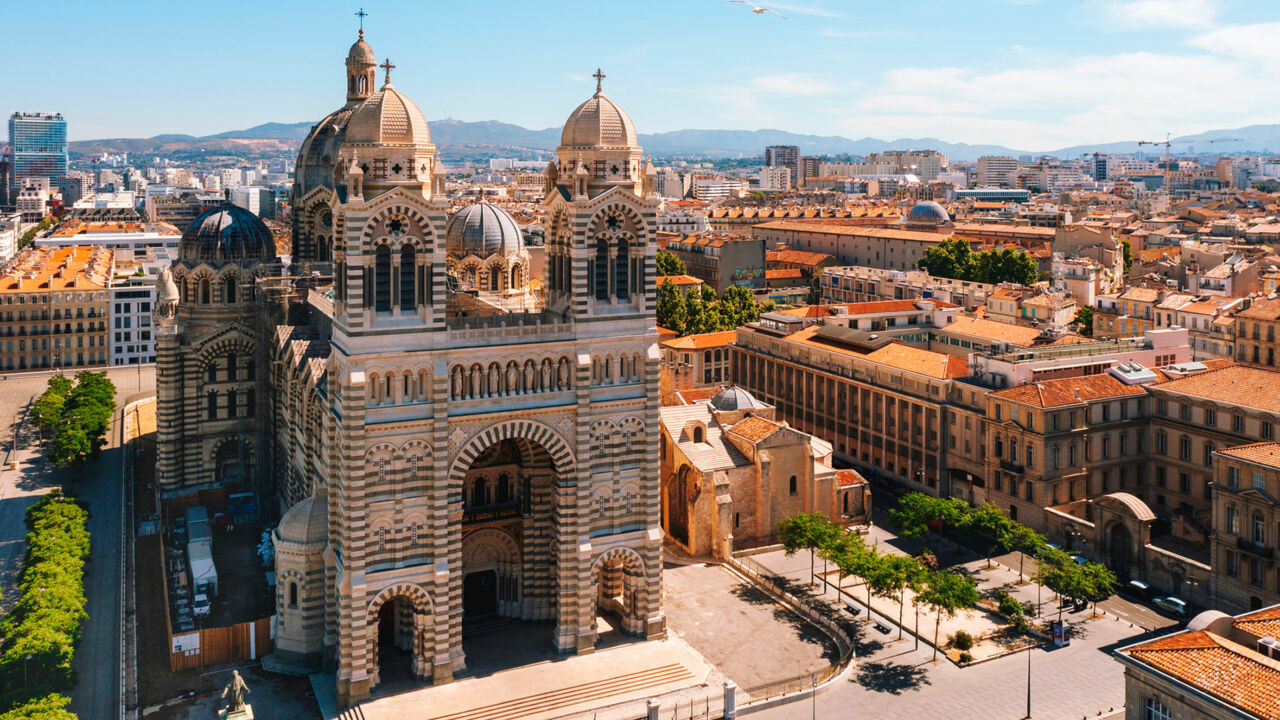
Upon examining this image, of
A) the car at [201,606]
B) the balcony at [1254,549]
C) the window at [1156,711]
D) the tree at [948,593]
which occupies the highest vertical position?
the balcony at [1254,549]

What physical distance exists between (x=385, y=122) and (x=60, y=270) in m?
116

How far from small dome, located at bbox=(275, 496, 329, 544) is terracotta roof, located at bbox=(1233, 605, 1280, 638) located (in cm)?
4629

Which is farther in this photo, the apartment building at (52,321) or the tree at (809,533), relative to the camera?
the apartment building at (52,321)

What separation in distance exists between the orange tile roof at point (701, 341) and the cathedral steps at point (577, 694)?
63.8 metres

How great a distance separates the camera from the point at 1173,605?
224 ft

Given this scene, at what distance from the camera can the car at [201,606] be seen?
66188 millimetres

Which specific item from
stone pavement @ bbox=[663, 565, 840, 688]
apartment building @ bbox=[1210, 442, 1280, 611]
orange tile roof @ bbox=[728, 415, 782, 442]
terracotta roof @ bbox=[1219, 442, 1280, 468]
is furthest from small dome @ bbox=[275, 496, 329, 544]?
terracotta roof @ bbox=[1219, 442, 1280, 468]

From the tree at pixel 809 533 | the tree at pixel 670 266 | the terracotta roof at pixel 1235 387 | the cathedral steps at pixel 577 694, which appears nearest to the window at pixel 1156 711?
the cathedral steps at pixel 577 694

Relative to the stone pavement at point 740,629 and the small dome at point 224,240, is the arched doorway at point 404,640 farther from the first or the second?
the small dome at point 224,240

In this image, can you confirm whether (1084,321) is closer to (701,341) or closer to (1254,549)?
(701,341)

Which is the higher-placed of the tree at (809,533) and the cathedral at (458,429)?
the cathedral at (458,429)

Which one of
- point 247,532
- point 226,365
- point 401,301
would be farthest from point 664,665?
point 226,365

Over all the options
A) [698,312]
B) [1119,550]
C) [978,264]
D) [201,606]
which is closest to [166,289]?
[201,606]

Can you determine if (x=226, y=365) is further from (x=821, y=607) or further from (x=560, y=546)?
(x=821, y=607)
